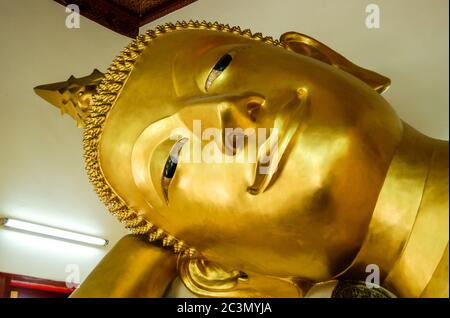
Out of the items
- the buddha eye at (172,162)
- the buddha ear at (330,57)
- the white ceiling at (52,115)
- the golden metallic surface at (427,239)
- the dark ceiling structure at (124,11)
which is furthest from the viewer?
the dark ceiling structure at (124,11)

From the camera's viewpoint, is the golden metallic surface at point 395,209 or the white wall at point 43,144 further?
the white wall at point 43,144

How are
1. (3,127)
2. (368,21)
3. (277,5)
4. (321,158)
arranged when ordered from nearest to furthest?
(321,158) → (368,21) → (277,5) → (3,127)

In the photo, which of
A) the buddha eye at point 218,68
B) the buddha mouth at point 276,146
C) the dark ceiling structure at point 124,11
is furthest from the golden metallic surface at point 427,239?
the dark ceiling structure at point 124,11

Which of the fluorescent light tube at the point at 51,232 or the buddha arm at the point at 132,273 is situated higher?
the fluorescent light tube at the point at 51,232

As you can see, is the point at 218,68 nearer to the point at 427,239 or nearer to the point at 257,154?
the point at 257,154

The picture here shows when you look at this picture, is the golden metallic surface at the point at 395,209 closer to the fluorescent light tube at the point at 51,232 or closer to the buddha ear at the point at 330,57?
the buddha ear at the point at 330,57

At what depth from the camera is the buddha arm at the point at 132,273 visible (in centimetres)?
83

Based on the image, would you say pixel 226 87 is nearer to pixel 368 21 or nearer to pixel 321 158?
pixel 321 158

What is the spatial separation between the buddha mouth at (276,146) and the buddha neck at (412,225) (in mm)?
145

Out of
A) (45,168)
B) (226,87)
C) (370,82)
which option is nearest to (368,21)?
(370,82)

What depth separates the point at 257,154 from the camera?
69 cm

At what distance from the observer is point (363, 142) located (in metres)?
0.67

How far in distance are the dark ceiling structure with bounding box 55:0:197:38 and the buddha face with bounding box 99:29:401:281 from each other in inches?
44.6

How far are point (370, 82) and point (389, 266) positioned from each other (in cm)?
33
